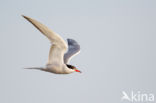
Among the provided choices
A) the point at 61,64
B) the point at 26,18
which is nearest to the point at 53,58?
the point at 61,64

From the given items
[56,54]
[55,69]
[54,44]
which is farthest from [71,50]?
[54,44]

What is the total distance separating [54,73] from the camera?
14742mm

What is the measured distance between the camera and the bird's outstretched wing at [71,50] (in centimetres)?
1680

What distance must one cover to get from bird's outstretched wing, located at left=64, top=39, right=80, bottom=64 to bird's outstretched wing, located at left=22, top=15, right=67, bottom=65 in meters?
2.17

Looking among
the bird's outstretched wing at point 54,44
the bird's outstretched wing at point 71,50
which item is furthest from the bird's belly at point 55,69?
the bird's outstretched wing at point 71,50

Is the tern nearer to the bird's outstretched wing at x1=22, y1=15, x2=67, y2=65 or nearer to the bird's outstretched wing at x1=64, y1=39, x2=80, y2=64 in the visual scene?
the bird's outstretched wing at x1=22, y1=15, x2=67, y2=65

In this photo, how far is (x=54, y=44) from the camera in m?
13.5

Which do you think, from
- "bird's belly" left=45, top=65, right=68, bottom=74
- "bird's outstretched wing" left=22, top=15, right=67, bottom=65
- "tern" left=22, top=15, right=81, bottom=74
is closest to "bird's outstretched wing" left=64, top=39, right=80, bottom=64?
"tern" left=22, top=15, right=81, bottom=74

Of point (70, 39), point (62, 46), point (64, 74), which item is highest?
point (70, 39)

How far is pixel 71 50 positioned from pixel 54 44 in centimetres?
441

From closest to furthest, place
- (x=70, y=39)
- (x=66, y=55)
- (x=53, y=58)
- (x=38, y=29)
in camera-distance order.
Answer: (x=38, y=29) → (x=53, y=58) → (x=66, y=55) → (x=70, y=39)

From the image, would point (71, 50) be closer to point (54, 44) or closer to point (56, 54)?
point (56, 54)

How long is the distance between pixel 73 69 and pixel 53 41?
233cm

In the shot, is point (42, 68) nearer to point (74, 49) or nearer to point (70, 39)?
point (74, 49)
